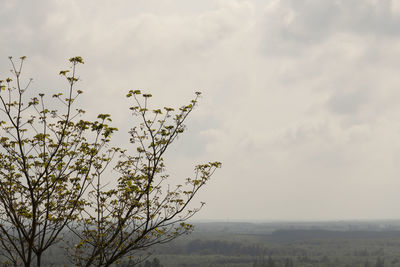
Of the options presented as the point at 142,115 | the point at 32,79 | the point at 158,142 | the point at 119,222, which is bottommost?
the point at 119,222

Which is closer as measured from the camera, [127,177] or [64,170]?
[64,170]

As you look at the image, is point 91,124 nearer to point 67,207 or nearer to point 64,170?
point 64,170

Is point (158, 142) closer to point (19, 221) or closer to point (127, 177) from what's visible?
point (127, 177)

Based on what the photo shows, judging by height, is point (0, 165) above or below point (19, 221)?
above

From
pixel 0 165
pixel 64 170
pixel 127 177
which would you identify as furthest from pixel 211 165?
pixel 0 165

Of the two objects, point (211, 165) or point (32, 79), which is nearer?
point (32, 79)

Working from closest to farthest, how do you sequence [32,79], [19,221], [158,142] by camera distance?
[32,79]
[19,221]
[158,142]

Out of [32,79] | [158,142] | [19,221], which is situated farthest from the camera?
[158,142]

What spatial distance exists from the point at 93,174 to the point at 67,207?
1615mm

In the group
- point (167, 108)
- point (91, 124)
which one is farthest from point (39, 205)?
point (167, 108)

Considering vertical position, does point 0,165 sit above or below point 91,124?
below

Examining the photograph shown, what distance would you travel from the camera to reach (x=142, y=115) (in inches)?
526

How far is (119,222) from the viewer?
43.7 feet

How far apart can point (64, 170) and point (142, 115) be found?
353cm
